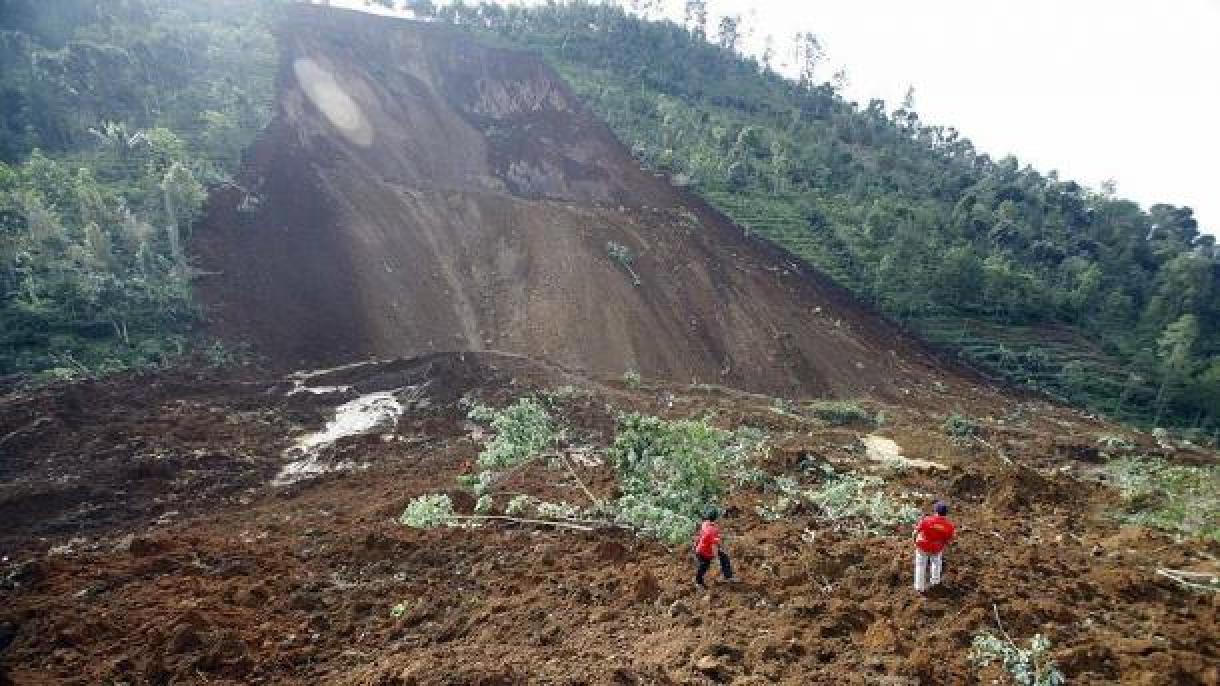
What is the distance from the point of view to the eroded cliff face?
24938 millimetres

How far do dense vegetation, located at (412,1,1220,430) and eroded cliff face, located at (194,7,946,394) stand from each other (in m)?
4.55

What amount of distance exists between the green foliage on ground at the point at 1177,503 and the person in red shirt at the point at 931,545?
3980 mm

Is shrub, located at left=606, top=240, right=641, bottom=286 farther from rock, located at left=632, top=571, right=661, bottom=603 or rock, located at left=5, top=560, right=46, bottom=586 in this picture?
rock, located at left=5, top=560, right=46, bottom=586

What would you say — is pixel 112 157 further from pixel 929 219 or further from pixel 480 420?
pixel 929 219

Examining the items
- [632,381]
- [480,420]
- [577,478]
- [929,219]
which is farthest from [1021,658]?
[929,219]

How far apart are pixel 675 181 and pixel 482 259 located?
14.7m

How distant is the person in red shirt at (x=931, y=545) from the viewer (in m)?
6.76

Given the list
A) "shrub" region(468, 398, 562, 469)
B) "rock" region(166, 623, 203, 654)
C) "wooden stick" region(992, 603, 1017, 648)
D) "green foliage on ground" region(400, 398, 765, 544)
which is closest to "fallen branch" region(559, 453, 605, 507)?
"green foliage on ground" region(400, 398, 765, 544)

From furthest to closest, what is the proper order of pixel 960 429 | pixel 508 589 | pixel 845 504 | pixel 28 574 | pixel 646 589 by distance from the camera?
1. pixel 960 429
2. pixel 845 504
3. pixel 28 574
4. pixel 508 589
5. pixel 646 589

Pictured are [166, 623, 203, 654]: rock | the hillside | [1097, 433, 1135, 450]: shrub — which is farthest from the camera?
[1097, 433, 1135, 450]: shrub

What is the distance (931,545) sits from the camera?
6.81 metres

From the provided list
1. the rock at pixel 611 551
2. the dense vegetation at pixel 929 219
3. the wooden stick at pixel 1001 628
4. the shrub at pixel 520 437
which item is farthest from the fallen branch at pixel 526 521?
the dense vegetation at pixel 929 219

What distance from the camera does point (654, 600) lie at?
7.48 meters

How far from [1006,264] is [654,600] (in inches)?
1358
